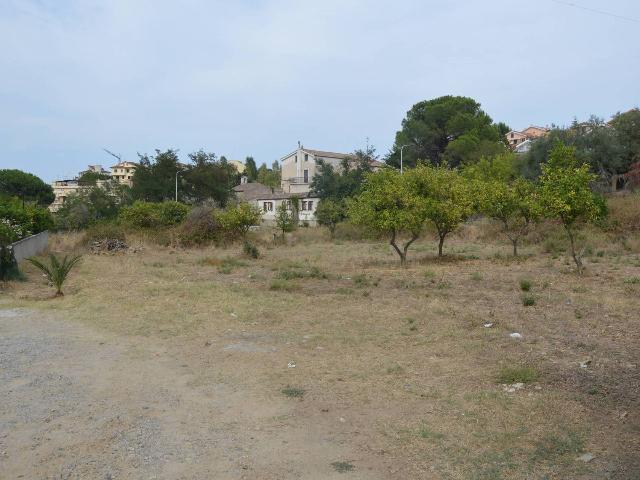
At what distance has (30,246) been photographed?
79.3ft

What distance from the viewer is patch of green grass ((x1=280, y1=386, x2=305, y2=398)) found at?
20.7 feet

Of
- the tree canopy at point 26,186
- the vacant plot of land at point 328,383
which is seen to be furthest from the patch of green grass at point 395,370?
the tree canopy at point 26,186

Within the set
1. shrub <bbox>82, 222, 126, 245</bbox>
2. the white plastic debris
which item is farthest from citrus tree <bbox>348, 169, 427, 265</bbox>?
shrub <bbox>82, 222, 126, 245</bbox>

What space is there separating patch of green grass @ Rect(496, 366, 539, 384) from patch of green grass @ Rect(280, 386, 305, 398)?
7.57 ft

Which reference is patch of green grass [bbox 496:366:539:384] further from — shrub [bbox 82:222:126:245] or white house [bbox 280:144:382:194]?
white house [bbox 280:144:382:194]

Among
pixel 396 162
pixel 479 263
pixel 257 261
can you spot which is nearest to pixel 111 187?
pixel 396 162

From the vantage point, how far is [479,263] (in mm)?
19875

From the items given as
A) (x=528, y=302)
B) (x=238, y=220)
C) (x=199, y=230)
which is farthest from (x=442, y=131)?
(x=528, y=302)

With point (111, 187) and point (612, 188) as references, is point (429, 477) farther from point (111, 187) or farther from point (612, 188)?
point (111, 187)

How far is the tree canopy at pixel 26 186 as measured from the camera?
65.5 metres

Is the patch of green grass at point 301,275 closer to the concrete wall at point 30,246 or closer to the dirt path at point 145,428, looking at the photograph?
the dirt path at point 145,428

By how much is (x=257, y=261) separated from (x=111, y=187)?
3390 cm

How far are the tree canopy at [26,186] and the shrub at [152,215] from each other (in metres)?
37.3


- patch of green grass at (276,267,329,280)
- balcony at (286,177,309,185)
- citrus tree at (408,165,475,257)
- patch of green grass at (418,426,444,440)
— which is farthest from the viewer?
balcony at (286,177,309,185)
